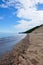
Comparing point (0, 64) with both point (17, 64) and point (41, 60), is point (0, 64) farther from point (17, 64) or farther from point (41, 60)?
Answer: point (41, 60)

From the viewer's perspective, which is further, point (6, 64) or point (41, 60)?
point (41, 60)

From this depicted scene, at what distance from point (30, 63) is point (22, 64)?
44 centimetres

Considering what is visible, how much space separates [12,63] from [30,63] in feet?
2.88

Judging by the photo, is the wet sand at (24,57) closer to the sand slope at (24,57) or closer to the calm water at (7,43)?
the sand slope at (24,57)

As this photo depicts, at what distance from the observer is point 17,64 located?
7.67m

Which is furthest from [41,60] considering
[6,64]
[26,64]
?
[6,64]

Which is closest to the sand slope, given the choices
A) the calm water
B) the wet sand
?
the wet sand

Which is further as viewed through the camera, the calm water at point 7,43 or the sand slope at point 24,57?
the calm water at point 7,43

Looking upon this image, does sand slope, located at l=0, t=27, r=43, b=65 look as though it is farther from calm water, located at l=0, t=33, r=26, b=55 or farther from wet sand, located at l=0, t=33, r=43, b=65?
calm water, located at l=0, t=33, r=26, b=55

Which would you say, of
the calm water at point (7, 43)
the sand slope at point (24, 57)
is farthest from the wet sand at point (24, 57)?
the calm water at point (7, 43)

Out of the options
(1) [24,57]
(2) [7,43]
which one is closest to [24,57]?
(1) [24,57]

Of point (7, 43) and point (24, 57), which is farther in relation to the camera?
point (7, 43)

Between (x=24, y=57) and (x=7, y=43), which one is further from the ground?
(x=24, y=57)

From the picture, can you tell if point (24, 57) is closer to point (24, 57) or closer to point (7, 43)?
point (24, 57)
